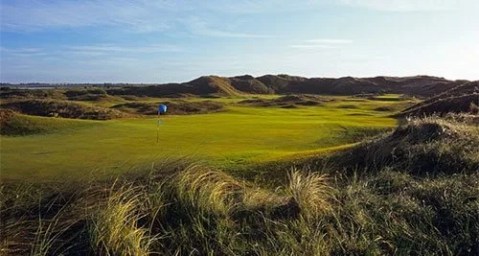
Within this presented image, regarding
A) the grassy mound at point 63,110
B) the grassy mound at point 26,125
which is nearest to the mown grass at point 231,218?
the grassy mound at point 26,125

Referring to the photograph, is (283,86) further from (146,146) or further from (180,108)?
(146,146)

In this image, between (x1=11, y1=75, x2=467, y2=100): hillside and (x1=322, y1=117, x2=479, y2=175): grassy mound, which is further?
(x1=11, y1=75, x2=467, y2=100): hillside

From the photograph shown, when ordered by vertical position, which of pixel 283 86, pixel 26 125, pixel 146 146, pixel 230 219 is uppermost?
pixel 230 219

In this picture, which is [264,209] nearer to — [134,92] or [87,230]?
[87,230]

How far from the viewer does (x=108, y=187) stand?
24.7ft

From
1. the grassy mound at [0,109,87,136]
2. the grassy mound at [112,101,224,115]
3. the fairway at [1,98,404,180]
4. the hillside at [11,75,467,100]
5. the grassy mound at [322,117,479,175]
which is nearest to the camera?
the grassy mound at [322,117,479,175]

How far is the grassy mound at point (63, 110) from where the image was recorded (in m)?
40.1

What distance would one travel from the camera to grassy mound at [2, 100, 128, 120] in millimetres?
40062

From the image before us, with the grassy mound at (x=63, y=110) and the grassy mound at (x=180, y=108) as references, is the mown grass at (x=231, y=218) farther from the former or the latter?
the grassy mound at (x=180, y=108)

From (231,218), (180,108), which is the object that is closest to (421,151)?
(231,218)

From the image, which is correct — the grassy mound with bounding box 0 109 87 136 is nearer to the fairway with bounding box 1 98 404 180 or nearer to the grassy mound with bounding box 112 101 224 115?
the fairway with bounding box 1 98 404 180

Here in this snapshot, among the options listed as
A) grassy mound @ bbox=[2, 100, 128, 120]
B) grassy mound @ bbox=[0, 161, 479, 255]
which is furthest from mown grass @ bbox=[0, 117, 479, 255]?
grassy mound @ bbox=[2, 100, 128, 120]

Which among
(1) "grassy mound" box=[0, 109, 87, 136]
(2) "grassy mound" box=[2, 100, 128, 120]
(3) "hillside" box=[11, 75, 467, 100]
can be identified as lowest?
(3) "hillside" box=[11, 75, 467, 100]

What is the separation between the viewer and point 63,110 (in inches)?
1662
